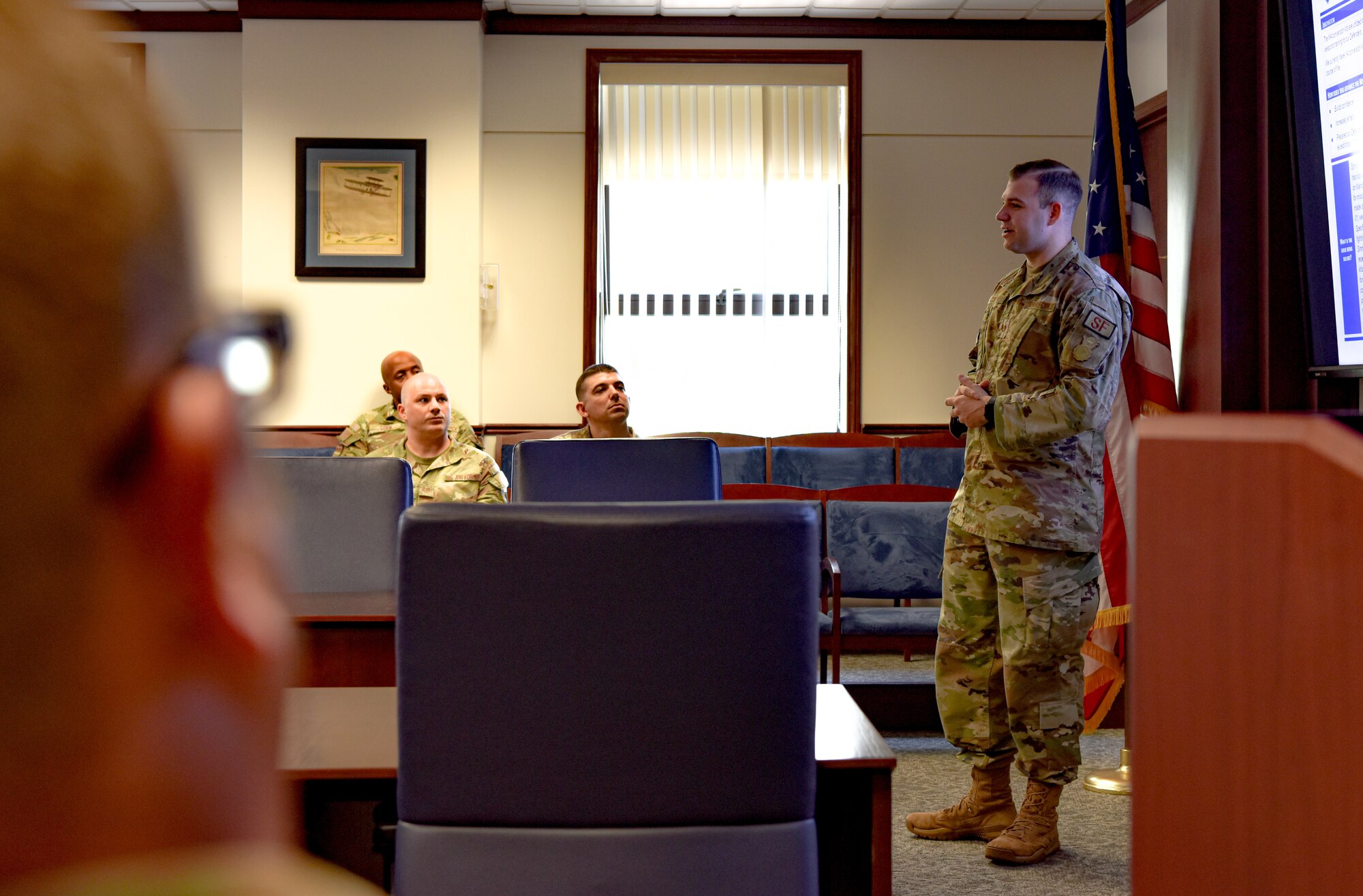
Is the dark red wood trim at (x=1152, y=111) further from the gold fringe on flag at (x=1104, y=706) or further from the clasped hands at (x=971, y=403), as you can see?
the clasped hands at (x=971, y=403)

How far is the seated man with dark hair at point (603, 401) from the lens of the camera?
12.9ft

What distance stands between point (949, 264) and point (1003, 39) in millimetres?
1334

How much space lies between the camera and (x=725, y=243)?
22.0ft

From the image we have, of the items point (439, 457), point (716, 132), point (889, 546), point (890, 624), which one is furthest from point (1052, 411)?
point (716, 132)

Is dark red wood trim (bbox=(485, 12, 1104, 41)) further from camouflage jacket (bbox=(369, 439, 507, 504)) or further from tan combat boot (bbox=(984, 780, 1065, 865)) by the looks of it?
tan combat boot (bbox=(984, 780, 1065, 865))

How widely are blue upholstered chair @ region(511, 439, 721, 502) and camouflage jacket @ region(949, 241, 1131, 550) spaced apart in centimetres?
68

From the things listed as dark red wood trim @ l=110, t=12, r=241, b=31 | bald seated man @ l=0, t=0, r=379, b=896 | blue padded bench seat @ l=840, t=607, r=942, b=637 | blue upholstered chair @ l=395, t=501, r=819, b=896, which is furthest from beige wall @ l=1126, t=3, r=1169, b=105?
bald seated man @ l=0, t=0, r=379, b=896

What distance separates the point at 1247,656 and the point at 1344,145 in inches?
75.7

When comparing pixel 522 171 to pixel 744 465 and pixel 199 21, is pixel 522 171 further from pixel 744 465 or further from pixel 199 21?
pixel 744 465

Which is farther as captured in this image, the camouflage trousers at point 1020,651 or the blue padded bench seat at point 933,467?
the blue padded bench seat at point 933,467

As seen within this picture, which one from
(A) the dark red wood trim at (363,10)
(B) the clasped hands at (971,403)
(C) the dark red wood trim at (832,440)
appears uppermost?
(A) the dark red wood trim at (363,10)

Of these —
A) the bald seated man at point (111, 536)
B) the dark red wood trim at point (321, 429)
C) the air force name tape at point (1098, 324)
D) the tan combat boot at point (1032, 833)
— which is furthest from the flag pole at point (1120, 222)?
the dark red wood trim at point (321, 429)

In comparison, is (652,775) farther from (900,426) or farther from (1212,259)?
(900,426)

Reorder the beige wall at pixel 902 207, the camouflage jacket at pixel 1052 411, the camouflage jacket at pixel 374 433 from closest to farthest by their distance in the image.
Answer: the camouflage jacket at pixel 1052 411
the camouflage jacket at pixel 374 433
the beige wall at pixel 902 207
